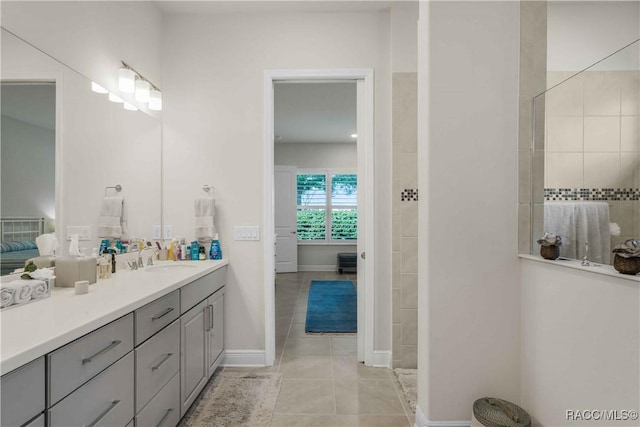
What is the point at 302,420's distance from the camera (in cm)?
202

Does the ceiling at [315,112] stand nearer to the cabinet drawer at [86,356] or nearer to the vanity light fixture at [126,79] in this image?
the vanity light fixture at [126,79]

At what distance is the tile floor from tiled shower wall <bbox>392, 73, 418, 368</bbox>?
29 cm

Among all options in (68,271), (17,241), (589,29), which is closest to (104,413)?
(68,271)

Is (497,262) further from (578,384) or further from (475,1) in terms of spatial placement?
(475,1)

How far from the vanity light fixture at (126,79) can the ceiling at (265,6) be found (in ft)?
2.44

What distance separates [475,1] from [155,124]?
7.96ft

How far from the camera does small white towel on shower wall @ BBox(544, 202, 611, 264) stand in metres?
1.46

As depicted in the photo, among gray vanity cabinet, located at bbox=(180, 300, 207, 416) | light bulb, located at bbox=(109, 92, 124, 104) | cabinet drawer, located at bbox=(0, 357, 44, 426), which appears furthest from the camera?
light bulb, located at bbox=(109, 92, 124, 104)

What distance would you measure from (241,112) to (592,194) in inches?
95.7

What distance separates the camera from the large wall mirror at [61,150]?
1.48 meters

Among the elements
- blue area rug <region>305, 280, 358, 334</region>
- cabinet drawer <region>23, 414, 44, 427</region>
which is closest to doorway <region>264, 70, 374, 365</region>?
blue area rug <region>305, 280, 358, 334</region>

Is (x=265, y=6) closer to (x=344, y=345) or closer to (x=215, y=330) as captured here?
(x=215, y=330)

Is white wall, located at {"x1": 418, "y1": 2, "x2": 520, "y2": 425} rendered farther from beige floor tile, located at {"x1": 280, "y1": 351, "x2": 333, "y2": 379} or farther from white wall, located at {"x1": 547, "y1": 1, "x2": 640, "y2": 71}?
white wall, located at {"x1": 547, "y1": 1, "x2": 640, "y2": 71}

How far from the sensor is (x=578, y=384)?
140 cm
